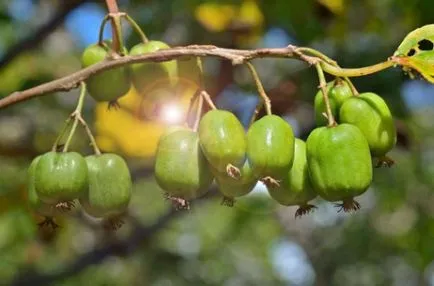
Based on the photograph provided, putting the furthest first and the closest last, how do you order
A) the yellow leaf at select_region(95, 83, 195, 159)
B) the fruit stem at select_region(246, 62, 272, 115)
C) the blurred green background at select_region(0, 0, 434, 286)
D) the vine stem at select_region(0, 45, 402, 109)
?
the yellow leaf at select_region(95, 83, 195, 159)
the blurred green background at select_region(0, 0, 434, 286)
the fruit stem at select_region(246, 62, 272, 115)
the vine stem at select_region(0, 45, 402, 109)

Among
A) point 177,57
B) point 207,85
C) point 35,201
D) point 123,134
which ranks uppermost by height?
point 177,57

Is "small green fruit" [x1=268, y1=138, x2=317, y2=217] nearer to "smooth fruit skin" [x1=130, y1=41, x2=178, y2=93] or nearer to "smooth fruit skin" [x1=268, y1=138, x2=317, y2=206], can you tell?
"smooth fruit skin" [x1=268, y1=138, x2=317, y2=206]

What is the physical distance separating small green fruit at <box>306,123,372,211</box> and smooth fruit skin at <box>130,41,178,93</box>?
0.48m

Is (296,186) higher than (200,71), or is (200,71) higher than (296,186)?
(200,71)

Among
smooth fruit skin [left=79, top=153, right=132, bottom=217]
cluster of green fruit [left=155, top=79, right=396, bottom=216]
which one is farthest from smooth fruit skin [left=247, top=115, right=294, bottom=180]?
smooth fruit skin [left=79, top=153, right=132, bottom=217]

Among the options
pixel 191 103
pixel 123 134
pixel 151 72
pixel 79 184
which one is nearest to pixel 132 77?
pixel 151 72

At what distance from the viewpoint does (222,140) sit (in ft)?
6.21

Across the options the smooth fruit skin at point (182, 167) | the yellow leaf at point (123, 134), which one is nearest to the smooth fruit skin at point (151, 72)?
the smooth fruit skin at point (182, 167)

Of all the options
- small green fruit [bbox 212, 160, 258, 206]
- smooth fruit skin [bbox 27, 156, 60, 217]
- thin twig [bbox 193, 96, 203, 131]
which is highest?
thin twig [bbox 193, 96, 203, 131]

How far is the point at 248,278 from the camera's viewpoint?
14.6 m

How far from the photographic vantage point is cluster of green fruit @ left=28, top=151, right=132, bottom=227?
2016mm

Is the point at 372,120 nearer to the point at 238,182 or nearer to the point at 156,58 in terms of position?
the point at 238,182

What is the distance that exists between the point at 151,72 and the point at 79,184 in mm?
337

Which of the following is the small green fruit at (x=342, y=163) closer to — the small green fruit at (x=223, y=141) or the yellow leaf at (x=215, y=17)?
the small green fruit at (x=223, y=141)
